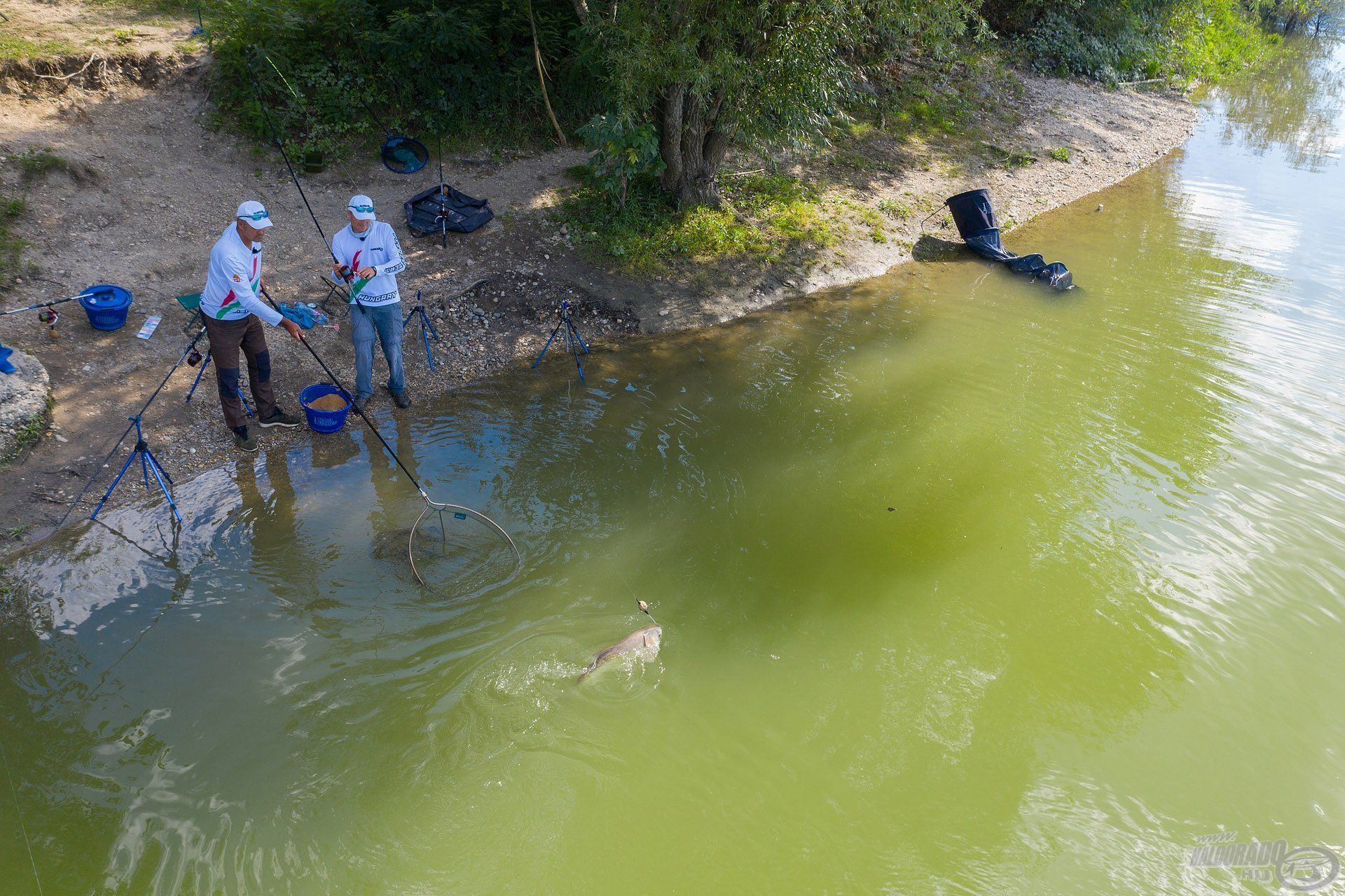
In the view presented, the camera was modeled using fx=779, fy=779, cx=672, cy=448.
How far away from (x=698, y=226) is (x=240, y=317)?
20.8 ft

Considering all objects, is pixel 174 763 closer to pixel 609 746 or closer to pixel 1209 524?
pixel 609 746

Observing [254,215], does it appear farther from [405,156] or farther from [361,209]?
[405,156]

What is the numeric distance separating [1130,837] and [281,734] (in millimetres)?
5019

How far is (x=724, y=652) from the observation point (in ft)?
17.8

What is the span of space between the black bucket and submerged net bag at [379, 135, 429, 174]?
26.6ft

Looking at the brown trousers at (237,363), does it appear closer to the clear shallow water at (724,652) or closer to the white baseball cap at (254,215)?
the clear shallow water at (724,652)

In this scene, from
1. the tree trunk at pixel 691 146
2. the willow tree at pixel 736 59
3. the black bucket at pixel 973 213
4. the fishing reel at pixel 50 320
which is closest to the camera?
the fishing reel at pixel 50 320

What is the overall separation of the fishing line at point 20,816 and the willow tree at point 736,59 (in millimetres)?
8299

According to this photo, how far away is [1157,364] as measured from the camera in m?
9.32

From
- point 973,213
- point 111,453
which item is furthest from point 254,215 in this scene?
point 973,213

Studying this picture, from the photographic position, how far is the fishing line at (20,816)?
12.9 feet

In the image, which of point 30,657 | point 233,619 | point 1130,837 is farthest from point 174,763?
point 1130,837

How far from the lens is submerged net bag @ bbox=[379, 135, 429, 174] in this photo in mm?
10703

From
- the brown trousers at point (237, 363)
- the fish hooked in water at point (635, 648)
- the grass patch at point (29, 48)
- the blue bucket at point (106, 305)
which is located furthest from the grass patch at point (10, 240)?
the fish hooked in water at point (635, 648)
